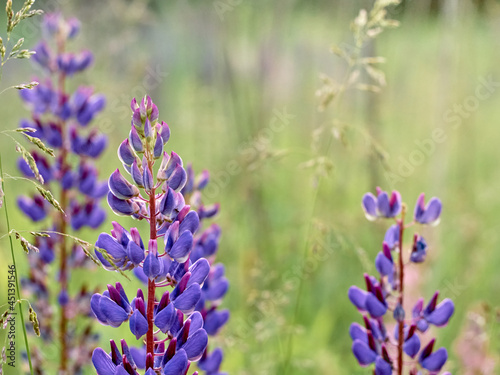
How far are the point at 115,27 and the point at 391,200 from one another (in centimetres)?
298

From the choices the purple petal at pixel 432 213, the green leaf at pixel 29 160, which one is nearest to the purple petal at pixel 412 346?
the purple petal at pixel 432 213

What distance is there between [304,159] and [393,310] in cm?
412

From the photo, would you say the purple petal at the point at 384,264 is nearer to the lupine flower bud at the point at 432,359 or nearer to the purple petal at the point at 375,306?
the purple petal at the point at 375,306

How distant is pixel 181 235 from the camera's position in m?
1.16

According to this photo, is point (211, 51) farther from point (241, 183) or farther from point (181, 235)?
point (181, 235)

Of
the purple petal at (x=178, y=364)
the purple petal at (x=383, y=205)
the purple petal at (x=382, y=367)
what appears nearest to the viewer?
the purple petal at (x=178, y=364)

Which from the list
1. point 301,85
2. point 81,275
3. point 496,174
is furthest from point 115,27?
point 496,174

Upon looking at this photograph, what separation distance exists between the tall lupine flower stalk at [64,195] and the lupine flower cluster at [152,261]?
3.20ft

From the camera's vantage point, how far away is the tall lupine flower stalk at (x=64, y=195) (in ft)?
7.02

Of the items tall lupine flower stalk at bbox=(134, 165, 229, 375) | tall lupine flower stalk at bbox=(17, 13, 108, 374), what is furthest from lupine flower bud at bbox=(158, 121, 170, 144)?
tall lupine flower stalk at bbox=(17, 13, 108, 374)

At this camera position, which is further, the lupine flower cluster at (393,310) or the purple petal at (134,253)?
the lupine flower cluster at (393,310)

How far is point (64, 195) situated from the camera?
2.20 metres

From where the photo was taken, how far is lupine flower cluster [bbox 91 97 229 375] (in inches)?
44.7

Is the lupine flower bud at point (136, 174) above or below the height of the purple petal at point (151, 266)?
above
